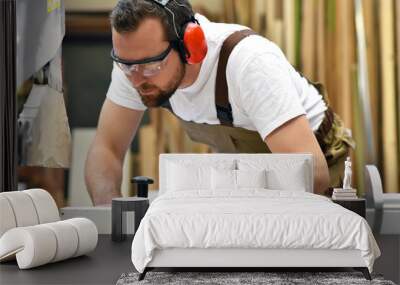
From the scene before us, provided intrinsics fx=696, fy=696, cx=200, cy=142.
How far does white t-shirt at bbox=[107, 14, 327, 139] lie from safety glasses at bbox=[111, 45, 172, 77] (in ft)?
0.90

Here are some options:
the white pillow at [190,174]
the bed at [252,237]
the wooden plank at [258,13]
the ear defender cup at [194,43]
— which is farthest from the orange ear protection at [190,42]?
the bed at [252,237]

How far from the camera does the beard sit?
195 inches

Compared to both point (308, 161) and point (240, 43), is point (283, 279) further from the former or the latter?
point (240, 43)

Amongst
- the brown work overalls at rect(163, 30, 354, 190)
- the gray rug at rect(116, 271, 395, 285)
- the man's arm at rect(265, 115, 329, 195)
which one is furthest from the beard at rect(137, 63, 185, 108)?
the gray rug at rect(116, 271, 395, 285)

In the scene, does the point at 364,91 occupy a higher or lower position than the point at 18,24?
lower

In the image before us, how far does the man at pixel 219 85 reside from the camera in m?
4.75

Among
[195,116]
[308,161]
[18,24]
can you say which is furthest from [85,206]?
[308,161]

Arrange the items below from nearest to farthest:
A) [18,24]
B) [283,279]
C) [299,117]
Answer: [283,279]
[299,117]
[18,24]

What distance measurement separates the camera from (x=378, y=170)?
532 centimetres

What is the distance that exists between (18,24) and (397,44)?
288cm

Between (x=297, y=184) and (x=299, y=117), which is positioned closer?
(x=297, y=184)

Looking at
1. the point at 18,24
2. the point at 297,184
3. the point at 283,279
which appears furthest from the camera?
the point at 18,24

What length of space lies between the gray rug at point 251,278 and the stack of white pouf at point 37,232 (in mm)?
475

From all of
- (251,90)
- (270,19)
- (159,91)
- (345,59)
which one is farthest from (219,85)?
(345,59)
